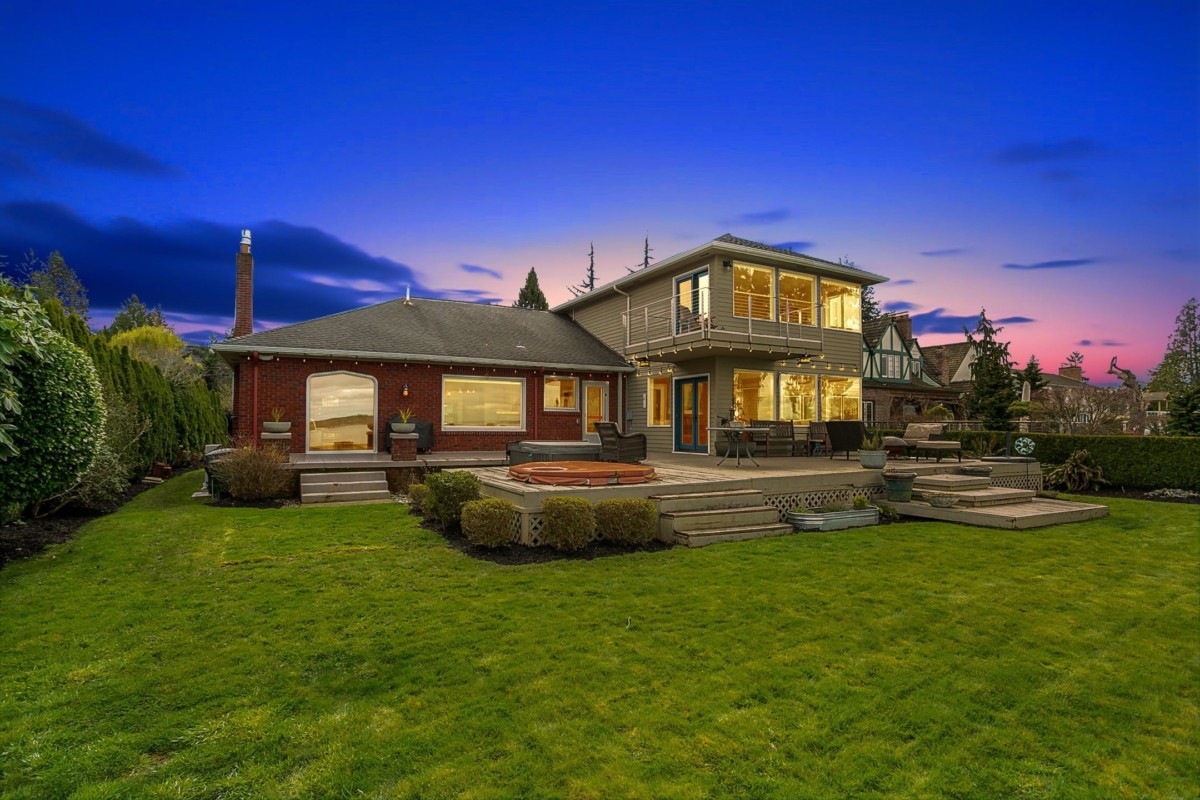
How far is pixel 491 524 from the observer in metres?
6.41

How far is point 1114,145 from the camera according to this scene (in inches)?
424

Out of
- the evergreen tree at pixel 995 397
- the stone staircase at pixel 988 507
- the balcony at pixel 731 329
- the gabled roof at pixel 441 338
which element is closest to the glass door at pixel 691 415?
the balcony at pixel 731 329

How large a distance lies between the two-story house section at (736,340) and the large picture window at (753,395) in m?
0.03

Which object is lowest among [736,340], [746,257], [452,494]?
[452,494]

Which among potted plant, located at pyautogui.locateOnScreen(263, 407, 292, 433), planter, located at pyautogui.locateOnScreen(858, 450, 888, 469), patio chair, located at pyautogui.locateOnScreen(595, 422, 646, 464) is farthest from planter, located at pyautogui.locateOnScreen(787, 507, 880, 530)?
potted plant, located at pyautogui.locateOnScreen(263, 407, 292, 433)

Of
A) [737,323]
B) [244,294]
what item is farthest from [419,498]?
[244,294]

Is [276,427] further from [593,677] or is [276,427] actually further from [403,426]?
[593,677]

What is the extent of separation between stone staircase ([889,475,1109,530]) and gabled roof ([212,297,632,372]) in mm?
9130

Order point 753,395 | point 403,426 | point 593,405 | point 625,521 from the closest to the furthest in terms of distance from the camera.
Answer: point 625,521, point 403,426, point 753,395, point 593,405

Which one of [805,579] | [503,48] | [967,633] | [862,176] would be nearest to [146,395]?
[503,48]

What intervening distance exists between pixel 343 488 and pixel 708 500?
23.5 ft

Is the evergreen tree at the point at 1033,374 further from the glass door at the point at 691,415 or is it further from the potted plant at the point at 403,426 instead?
the potted plant at the point at 403,426

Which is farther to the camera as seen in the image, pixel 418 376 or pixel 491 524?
pixel 418 376

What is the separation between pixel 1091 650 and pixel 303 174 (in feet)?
72.3
